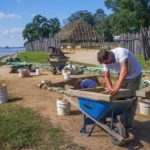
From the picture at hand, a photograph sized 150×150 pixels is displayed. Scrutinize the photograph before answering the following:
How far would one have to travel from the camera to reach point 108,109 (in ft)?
21.6

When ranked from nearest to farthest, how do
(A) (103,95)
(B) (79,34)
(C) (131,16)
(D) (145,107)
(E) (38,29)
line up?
(A) (103,95) < (D) (145,107) < (C) (131,16) < (B) (79,34) < (E) (38,29)

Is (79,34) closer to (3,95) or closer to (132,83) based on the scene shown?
(3,95)

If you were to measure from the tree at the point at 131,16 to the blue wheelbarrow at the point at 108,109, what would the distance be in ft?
147

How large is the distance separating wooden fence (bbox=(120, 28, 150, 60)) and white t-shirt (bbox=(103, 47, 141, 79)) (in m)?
14.2

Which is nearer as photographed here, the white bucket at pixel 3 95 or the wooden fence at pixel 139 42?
the white bucket at pixel 3 95

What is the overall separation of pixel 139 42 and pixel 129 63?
15.7 m

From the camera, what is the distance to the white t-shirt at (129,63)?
6648 mm

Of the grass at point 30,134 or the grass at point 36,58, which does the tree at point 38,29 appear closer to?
the grass at point 36,58

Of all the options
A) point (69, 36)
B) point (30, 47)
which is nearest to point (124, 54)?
point (69, 36)

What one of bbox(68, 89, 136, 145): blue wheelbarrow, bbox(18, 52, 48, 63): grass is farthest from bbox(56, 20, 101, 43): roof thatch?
bbox(68, 89, 136, 145): blue wheelbarrow

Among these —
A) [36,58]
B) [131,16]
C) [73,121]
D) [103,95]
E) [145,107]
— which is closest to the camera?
[103,95]

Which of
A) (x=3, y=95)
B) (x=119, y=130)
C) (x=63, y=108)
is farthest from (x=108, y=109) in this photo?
(x=3, y=95)

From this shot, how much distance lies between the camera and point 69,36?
172 ft

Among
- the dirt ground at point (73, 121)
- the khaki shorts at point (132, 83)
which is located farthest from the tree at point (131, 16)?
the khaki shorts at point (132, 83)
